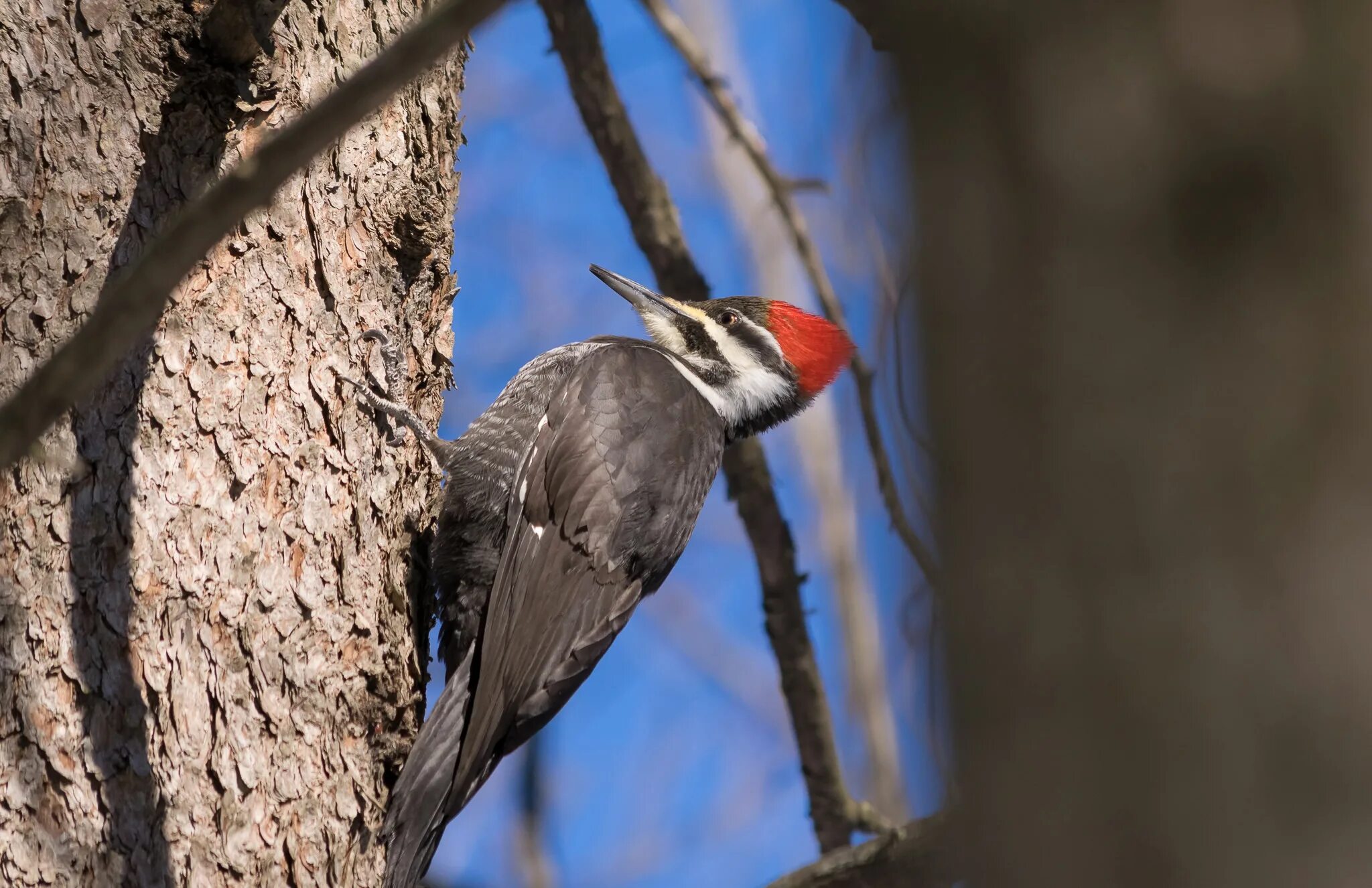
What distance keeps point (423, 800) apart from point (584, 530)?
962 millimetres

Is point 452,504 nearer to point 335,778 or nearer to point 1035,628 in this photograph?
point 335,778

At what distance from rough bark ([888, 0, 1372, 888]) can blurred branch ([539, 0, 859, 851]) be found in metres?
2.93

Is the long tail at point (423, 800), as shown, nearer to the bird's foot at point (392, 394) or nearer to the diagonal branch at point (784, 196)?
the bird's foot at point (392, 394)

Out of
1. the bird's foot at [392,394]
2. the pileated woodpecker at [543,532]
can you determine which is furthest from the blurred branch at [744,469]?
A: the bird's foot at [392,394]

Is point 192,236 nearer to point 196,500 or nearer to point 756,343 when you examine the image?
point 196,500

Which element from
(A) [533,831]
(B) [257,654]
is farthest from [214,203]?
(A) [533,831]

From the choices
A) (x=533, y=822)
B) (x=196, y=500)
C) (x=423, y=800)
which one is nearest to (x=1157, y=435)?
(x=196, y=500)

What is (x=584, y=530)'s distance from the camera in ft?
11.3

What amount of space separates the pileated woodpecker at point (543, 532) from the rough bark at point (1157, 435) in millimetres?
2035

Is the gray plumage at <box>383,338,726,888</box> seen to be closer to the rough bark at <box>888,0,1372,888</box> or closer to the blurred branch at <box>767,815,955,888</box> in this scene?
the blurred branch at <box>767,815,955,888</box>

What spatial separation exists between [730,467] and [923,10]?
310 centimetres

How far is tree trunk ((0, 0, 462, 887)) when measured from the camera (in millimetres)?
2193

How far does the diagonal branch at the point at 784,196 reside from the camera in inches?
155

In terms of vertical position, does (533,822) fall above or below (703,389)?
below
